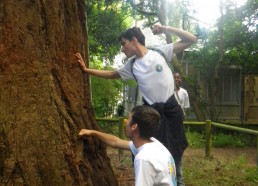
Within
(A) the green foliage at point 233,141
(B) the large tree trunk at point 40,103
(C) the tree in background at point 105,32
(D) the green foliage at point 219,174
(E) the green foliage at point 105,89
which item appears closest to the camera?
(B) the large tree trunk at point 40,103

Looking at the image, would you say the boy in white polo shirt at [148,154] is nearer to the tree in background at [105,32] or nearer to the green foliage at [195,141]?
the green foliage at [195,141]

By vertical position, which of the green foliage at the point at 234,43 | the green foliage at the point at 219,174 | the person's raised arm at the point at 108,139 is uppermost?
the green foliage at the point at 234,43

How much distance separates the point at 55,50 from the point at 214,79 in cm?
1386

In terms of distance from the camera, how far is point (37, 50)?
3627 millimetres

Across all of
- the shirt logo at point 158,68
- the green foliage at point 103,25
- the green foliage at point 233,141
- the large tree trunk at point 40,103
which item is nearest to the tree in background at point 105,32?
the green foliage at point 103,25

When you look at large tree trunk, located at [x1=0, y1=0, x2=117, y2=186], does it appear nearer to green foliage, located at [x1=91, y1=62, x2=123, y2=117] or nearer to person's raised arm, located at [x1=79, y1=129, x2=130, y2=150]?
person's raised arm, located at [x1=79, y1=129, x2=130, y2=150]

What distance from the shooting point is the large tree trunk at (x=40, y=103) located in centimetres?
344

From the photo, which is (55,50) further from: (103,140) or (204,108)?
(204,108)

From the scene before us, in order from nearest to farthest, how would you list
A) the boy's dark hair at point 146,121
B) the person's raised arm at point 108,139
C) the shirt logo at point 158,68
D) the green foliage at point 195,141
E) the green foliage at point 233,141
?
the boy's dark hair at point 146,121, the person's raised arm at point 108,139, the shirt logo at point 158,68, the green foliage at point 195,141, the green foliage at point 233,141

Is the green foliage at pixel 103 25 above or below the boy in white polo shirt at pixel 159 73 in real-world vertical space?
above

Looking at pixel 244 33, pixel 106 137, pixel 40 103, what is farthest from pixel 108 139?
pixel 244 33

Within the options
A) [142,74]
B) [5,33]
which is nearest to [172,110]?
[142,74]

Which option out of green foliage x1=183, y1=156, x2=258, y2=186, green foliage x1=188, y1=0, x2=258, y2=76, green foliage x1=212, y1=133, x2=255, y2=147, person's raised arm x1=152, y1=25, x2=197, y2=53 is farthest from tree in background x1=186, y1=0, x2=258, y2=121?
person's raised arm x1=152, y1=25, x2=197, y2=53

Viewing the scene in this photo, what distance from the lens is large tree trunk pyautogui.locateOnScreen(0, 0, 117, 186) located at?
11.3 ft
